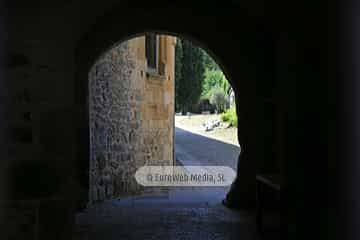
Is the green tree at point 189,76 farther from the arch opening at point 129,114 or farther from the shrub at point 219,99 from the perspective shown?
the arch opening at point 129,114

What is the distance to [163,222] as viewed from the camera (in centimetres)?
383

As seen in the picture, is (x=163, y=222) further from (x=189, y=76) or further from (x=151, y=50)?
(x=189, y=76)

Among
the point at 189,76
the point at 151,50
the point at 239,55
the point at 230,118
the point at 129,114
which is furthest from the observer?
the point at 189,76

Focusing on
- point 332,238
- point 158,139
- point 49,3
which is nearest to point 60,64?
point 49,3

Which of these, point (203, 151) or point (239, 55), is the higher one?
point (239, 55)

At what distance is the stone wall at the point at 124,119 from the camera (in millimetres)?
5238

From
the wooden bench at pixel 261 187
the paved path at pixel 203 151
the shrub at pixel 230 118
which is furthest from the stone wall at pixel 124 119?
the shrub at pixel 230 118

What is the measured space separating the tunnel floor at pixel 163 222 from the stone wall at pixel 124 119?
0.65 meters

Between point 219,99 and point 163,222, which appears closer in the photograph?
point 163,222

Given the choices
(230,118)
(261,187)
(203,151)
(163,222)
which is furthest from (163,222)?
(230,118)

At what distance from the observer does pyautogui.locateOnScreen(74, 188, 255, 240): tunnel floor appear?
339 cm

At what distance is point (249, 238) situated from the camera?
10.9ft

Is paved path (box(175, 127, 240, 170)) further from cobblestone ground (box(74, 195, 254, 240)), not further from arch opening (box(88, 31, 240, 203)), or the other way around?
cobblestone ground (box(74, 195, 254, 240))

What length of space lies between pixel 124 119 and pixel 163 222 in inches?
115
